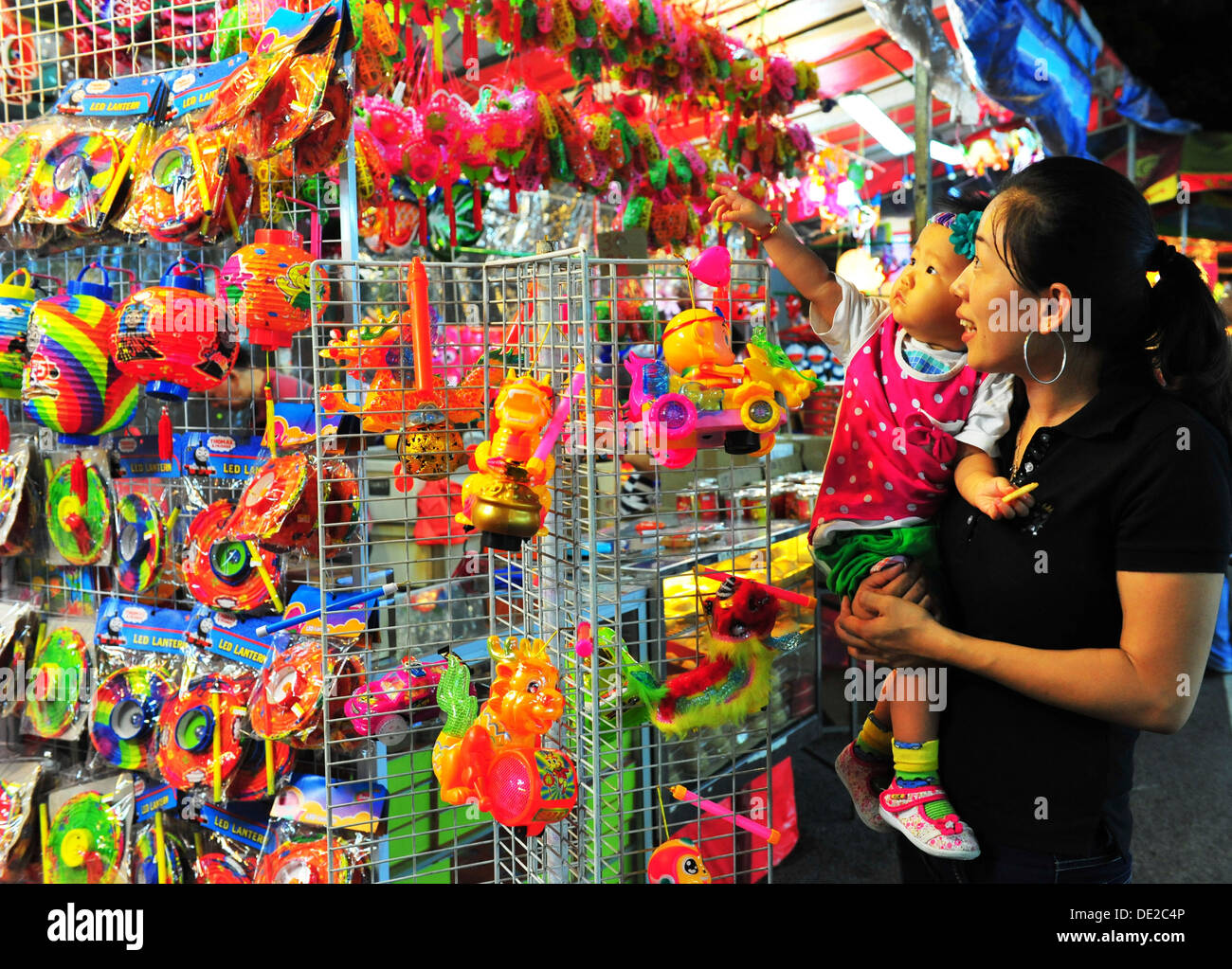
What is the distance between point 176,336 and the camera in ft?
5.91

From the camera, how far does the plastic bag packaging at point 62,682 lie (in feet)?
7.28

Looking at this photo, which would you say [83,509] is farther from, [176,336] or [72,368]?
[176,336]

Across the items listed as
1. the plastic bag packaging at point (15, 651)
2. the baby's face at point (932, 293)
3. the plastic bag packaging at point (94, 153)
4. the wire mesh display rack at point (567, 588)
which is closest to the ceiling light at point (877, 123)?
the wire mesh display rack at point (567, 588)

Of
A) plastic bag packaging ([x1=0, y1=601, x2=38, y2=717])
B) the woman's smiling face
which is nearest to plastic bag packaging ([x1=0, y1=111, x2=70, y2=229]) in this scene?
plastic bag packaging ([x1=0, y1=601, x2=38, y2=717])

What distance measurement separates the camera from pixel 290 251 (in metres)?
1.78

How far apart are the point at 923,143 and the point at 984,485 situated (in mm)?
2368

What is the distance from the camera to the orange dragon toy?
1.33 m

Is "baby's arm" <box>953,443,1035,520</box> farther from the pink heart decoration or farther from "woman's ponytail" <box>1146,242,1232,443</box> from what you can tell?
the pink heart decoration

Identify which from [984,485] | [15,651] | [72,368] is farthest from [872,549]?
[15,651]

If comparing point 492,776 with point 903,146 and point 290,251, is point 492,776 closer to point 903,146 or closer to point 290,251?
point 290,251

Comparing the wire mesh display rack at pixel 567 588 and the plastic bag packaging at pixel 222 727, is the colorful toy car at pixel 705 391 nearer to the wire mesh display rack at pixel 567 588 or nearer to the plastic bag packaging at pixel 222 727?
the wire mesh display rack at pixel 567 588

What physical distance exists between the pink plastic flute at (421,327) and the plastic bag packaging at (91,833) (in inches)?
55.1

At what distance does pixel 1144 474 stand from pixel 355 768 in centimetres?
155

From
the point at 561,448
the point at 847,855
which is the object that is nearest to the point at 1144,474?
the point at 561,448
